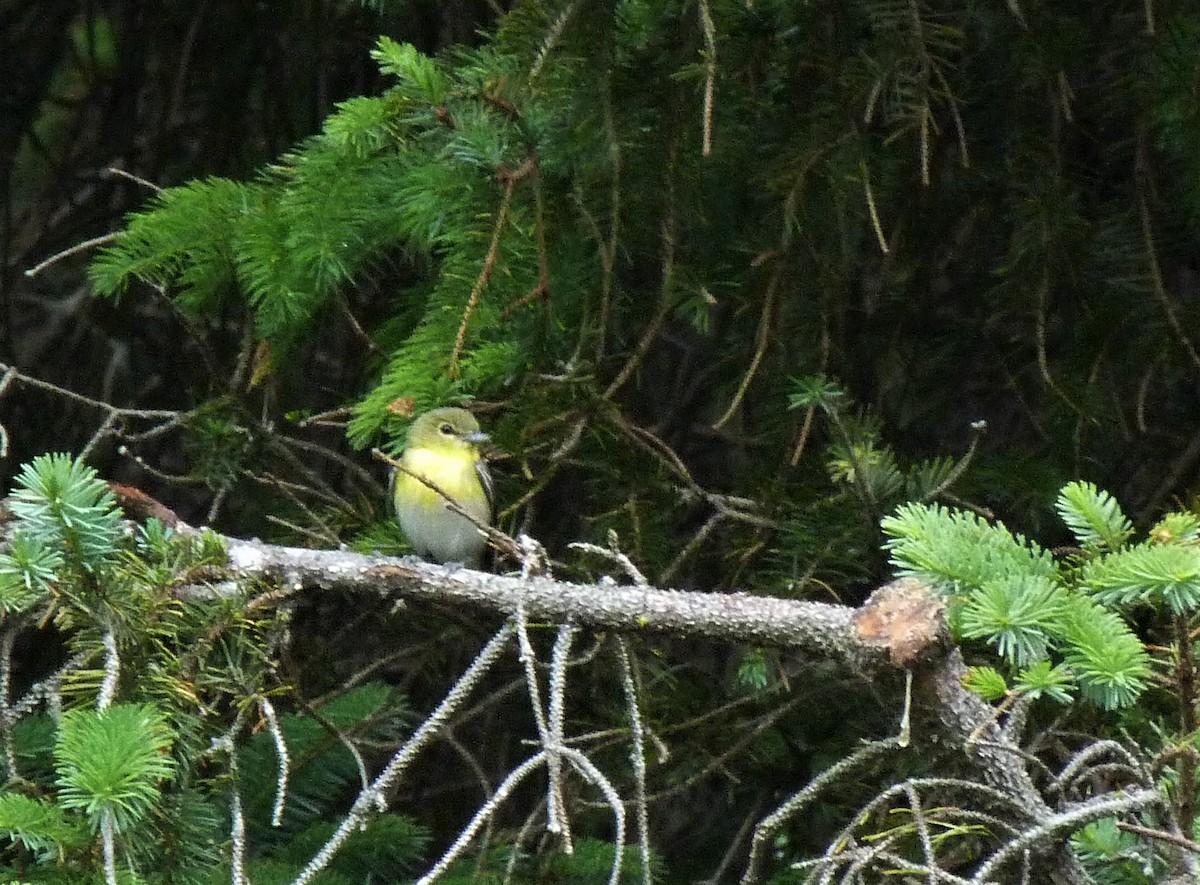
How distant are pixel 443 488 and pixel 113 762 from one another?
217 cm

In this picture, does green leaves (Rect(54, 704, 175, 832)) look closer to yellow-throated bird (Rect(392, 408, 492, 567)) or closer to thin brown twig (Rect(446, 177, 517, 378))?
thin brown twig (Rect(446, 177, 517, 378))

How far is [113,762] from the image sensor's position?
186 centimetres

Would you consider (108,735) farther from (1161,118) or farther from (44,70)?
(44,70)

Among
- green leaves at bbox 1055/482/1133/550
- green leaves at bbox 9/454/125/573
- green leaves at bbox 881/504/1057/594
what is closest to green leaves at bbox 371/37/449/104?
green leaves at bbox 9/454/125/573

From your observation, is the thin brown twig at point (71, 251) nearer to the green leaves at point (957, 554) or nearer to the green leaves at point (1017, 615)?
the green leaves at point (957, 554)

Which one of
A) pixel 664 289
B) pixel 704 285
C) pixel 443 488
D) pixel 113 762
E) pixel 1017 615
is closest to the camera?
pixel 1017 615

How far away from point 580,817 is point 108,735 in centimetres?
180

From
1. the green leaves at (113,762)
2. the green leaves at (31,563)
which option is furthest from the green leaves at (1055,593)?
the green leaves at (31,563)

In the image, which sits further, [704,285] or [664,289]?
[704,285]

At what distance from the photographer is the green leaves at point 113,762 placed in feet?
6.03

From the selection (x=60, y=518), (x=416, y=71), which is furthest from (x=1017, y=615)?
(x=416, y=71)

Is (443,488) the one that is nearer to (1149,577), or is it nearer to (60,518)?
(60,518)

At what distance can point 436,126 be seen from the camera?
2652 millimetres

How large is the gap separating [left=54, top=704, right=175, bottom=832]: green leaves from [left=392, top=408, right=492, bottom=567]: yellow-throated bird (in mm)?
1765
